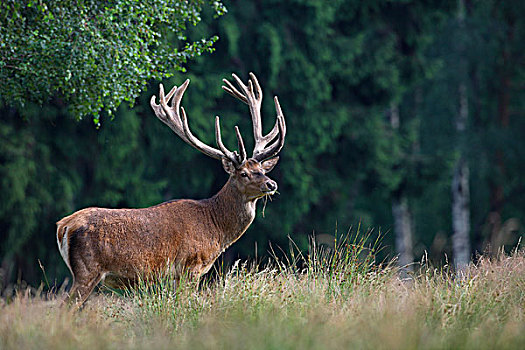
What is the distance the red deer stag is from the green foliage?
709 mm

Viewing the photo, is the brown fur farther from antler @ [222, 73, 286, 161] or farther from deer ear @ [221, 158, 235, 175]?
antler @ [222, 73, 286, 161]

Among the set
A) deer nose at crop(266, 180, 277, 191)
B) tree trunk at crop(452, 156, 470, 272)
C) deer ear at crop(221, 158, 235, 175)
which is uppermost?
deer ear at crop(221, 158, 235, 175)

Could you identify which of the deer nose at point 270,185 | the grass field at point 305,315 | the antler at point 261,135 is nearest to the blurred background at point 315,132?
the antler at point 261,135

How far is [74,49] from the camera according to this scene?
7906mm

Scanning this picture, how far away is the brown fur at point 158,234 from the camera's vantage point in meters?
6.55

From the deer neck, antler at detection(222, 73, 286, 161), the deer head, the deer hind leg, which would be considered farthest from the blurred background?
the deer hind leg

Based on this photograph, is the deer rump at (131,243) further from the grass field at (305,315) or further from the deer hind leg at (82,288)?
the grass field at (305,315)

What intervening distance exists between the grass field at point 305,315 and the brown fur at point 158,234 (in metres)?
0.26

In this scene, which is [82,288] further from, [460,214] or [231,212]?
[460,214]

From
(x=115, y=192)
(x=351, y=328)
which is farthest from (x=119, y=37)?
(x=115, y=192)

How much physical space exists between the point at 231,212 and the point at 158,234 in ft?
2.89

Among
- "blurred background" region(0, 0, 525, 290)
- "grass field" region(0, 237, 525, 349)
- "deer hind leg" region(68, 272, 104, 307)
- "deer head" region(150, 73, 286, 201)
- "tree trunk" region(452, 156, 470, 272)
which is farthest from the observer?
"tree trunk" region(452, 156, 470, 272)

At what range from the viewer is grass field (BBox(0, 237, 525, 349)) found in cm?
486

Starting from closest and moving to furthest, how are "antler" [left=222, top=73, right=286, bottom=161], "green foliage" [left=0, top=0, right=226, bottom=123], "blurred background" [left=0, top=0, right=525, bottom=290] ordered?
"antler" [left=222, top=73, right=286, bottom=161] < "green foliage" [left=0, top=0, right=226, bottom=123] < "blurred background" [left=0, top=0, right=525, bottom=290]
